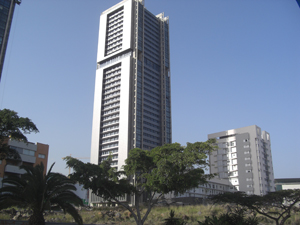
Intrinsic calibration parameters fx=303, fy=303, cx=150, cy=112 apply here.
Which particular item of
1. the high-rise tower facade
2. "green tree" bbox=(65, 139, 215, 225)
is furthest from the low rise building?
"green tree" bbox=(65, 139, 215, 225)

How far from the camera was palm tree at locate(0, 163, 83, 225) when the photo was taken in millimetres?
25750

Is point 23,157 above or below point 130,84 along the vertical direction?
below

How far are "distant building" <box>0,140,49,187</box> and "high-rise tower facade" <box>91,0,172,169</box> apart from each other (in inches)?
1186

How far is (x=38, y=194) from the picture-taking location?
85.9 feet

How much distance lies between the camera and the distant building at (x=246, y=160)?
103 metres

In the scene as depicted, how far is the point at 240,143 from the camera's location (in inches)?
4272

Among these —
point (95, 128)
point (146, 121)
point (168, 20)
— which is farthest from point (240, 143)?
point (168, 20)

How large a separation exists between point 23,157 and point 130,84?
48567 millimetres

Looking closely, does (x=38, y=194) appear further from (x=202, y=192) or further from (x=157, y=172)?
(x=202, y=192)

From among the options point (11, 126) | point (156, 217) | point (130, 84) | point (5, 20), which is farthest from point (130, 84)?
point (11, 126)

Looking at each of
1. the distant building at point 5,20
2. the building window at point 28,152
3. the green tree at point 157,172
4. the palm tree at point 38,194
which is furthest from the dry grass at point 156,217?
the distant building at point 5,20

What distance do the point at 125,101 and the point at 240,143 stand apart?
4376 centimetres

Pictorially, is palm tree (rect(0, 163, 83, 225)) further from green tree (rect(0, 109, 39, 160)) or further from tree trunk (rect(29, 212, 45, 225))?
green tree (rect(0, 109, 39, 160))

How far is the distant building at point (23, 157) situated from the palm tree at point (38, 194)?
44408 millimetres
